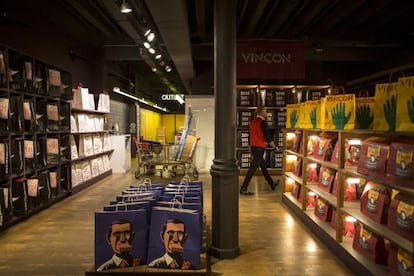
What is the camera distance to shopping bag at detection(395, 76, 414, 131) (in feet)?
8.27

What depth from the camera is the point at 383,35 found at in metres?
8.88

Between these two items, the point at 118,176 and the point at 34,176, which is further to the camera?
the point at 118,176

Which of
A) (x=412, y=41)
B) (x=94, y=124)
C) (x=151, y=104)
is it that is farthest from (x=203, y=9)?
(x=151, y=104)

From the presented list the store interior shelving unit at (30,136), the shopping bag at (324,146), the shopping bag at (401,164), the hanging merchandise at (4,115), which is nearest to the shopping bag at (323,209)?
the shopping bag at (324,146)

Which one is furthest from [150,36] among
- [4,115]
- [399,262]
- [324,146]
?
[399,262]

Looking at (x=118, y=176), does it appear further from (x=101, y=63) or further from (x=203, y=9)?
(x=203, y=9)

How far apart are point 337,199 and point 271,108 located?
18.5 ft

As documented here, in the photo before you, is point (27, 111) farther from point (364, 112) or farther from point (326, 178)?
point (364, 112)

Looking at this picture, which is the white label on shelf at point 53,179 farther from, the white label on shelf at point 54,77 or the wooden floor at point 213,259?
the white label on shelf at point 54,77

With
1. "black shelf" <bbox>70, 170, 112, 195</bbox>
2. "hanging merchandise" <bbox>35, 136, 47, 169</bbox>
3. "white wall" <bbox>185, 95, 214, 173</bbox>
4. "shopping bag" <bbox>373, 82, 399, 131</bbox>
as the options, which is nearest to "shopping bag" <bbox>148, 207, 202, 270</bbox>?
"shopping bag" <bbox>373, 82, 399, 131</bbox>

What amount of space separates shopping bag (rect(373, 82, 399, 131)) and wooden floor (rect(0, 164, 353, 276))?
4.80 feet

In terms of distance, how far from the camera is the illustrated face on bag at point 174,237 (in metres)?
2.94

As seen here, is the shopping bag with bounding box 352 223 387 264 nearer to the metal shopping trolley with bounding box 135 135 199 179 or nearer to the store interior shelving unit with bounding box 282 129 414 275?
the store interior shelving unit with bounding box 282 129 414 275

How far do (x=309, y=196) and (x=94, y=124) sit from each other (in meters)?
5.26
